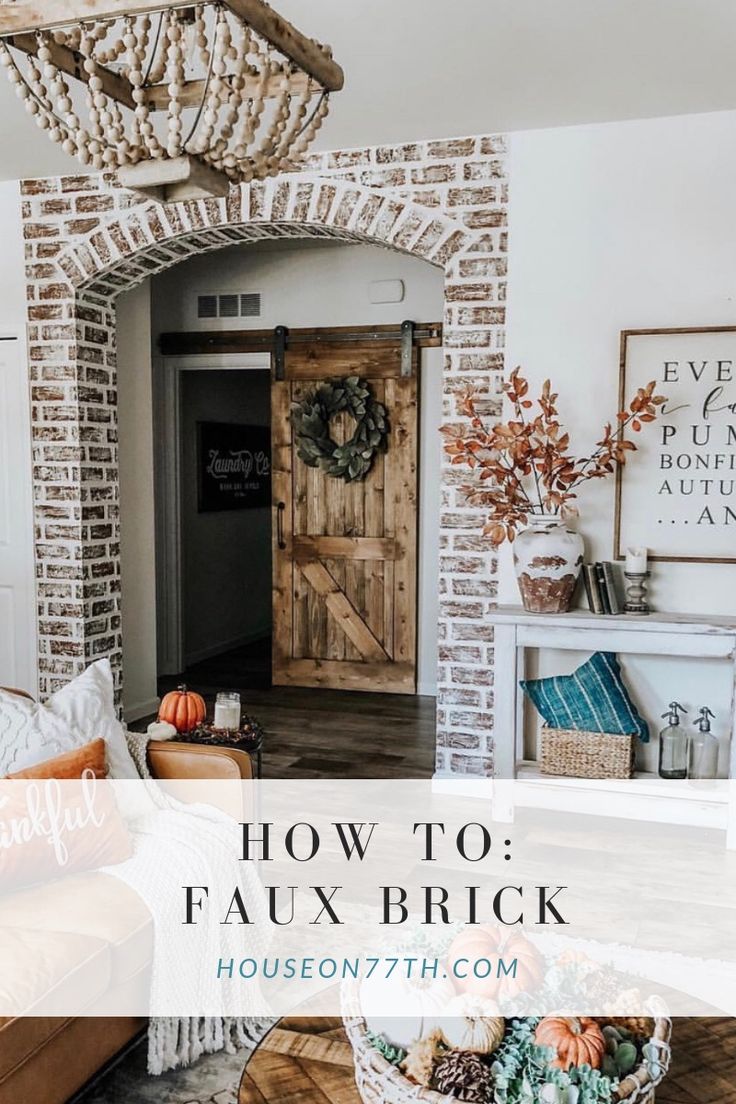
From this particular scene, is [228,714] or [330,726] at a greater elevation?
[228,714]

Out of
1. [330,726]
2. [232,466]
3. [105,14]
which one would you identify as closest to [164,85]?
[105,14]

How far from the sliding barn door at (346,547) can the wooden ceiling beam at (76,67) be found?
4.08 meters

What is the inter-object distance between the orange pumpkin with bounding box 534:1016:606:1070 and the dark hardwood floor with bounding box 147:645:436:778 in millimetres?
2977

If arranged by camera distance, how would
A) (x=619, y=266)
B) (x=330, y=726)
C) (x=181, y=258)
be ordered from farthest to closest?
(x=330, y=726) < (x=181, y=258) < (x=619, y=266)

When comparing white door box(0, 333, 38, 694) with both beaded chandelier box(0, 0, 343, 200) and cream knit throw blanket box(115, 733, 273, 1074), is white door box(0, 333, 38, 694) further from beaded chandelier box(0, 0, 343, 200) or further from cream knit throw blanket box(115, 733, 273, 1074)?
beaded chandelier box(0, 0, 343, 200)

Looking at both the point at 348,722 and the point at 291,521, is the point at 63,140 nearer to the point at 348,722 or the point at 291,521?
the point at 348,722

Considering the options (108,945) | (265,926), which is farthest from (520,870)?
(108,945)

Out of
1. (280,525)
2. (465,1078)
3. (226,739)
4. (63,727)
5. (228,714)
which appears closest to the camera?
(465,1078)

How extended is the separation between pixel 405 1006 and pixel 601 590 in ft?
8.16

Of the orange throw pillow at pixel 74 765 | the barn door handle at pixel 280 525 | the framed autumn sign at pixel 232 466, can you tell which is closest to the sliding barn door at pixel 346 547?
the barn door handle at pixel 280 525

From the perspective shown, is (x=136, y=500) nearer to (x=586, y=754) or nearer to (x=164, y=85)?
(x=586, y=754)

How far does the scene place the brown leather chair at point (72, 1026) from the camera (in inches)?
71.4

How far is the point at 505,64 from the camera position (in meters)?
3.23

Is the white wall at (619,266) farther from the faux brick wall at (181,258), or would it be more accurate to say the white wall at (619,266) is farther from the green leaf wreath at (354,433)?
the green leaf wreath at (354,433)
